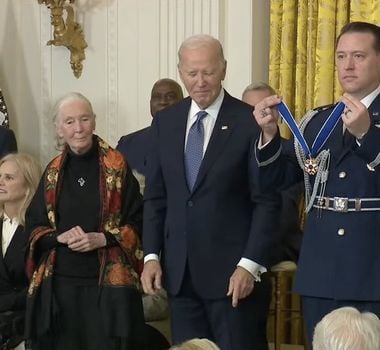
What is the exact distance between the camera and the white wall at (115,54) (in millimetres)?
5078

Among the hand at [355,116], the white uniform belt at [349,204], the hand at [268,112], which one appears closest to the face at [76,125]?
the hand at [268,112]

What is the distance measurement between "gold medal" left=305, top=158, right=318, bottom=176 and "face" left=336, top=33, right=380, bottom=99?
249 mm

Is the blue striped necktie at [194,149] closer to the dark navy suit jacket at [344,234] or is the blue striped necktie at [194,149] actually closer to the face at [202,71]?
the face at [202,71]

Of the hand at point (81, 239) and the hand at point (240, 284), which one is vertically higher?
the hand at point (81, 239)

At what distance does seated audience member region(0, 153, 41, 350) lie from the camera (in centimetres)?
386

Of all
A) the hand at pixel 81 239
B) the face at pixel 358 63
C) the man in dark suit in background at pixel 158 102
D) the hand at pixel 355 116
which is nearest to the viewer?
the hand at pixel 355 116

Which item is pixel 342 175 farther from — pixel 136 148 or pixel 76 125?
pixel 136 148

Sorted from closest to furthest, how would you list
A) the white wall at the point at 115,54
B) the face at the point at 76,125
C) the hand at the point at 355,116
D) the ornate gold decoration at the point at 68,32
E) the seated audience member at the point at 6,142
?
the hand at the point at 355,116 < the face at the point at 76,125 < the seated audience member at the point at 6,142 < the white wall at the point at 115,54 < the ornate gold decoration at the point at 68,32

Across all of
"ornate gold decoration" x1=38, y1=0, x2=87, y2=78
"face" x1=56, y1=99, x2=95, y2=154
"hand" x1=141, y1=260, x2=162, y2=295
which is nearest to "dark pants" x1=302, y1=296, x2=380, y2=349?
"hand" x1=141, y1=260, x2=162, y2=295

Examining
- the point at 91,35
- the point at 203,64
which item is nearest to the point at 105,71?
the point at 91,35

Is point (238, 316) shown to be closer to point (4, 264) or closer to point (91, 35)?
point (4, 264)

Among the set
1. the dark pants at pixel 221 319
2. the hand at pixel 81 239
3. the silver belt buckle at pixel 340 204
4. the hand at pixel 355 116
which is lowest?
the dark pants at pixel 221 319

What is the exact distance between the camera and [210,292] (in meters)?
3.09

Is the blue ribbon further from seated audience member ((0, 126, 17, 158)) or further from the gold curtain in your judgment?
seated audience member ((0, 126, 17, 158))
